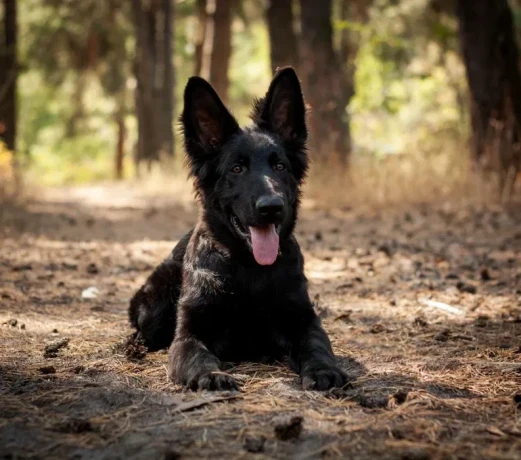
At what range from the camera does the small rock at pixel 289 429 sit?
297 centimetres

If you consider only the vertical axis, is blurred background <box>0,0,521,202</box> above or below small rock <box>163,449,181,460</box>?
above

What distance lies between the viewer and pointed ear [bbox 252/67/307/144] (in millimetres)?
4867

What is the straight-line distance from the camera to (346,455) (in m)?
2.79

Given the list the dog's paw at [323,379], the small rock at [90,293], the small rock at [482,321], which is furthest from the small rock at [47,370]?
the small rock at [482,321]

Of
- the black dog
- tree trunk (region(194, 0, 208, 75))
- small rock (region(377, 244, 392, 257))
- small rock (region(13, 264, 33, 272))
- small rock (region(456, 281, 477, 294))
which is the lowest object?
small rock (region(13, 264, 33, 272))

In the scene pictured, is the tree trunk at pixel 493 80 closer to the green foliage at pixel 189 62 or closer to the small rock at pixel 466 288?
the green foliage at pixel 189 62

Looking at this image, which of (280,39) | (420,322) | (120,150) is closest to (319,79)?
(280,39)

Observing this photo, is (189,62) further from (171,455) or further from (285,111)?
(171,455)

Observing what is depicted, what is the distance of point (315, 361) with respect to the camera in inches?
156

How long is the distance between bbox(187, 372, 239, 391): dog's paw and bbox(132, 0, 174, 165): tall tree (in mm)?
18947

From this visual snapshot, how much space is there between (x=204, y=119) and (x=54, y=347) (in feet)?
6.06

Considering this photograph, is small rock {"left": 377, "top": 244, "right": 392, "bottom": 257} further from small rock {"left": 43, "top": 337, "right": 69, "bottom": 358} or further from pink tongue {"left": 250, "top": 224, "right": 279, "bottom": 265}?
→ small rock {"left": 43, "top": 337, "right": 69, "bottom": 358}

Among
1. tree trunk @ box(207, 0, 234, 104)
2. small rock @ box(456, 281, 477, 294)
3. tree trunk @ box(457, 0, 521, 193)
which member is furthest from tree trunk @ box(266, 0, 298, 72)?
→ small rock @ box(456, 281, 477, 294)

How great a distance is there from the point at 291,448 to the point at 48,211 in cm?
1190
